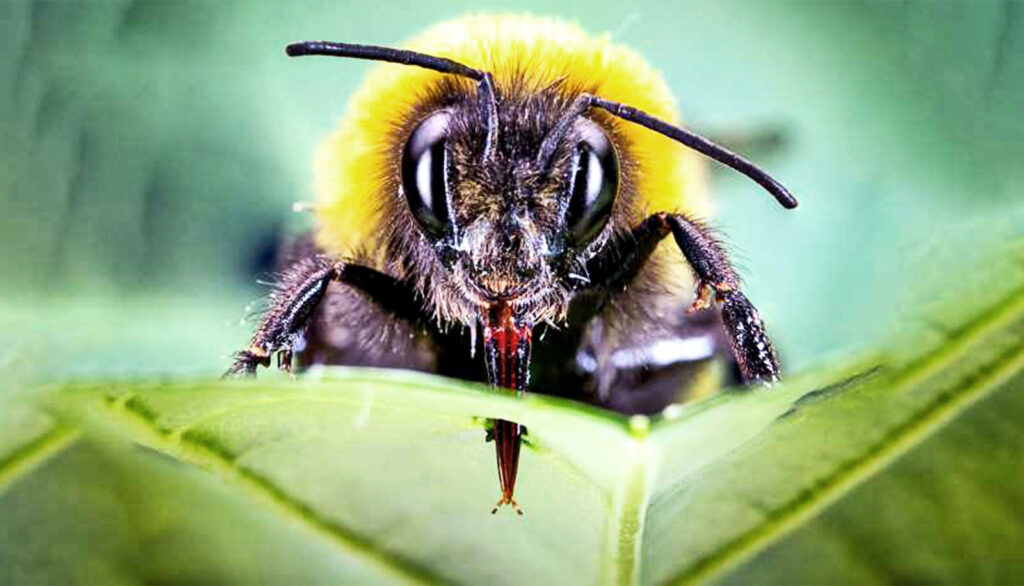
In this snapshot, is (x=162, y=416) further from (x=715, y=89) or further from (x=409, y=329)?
(x=715, y=89)

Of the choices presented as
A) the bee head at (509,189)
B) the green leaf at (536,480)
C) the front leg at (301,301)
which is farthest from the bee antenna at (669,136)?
the green leaf at (536,480)

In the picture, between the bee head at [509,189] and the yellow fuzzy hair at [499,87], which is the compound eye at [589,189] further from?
the yellow fuzzy hair at [499,87]

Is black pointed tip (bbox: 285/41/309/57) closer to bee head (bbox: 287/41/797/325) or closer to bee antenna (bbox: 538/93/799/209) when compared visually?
bee head (bbox: 287/41/797/325)

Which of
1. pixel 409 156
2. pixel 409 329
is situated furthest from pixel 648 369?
pixel 409 156

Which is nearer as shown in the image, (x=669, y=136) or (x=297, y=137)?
(x=669, y=136)

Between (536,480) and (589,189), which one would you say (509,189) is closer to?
(589,189)

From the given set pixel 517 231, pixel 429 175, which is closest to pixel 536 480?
pixel 517 231

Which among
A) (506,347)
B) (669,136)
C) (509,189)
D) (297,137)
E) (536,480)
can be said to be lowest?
(536,480)
